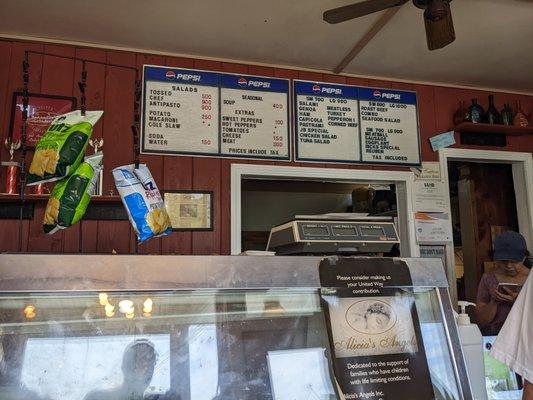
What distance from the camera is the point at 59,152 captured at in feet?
3.51

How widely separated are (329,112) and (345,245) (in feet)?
4.93

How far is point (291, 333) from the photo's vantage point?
106 centimetres

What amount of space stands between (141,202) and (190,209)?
72.3 inches

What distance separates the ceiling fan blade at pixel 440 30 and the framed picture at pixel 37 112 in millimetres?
2063

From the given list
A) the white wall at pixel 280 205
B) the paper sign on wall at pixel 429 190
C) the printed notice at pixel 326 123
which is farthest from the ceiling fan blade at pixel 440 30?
the white wall at pixel 280 205

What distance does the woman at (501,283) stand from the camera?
246 centimetres

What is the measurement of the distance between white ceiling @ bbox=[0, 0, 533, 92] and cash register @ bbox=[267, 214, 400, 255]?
1.22 metres

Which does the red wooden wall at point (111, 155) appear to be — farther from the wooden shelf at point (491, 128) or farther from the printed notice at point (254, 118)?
the wooden shelf at point (491, 128)

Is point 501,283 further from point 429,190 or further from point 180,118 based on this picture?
point 180,118

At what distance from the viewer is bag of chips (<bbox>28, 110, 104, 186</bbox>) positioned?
1.08 m

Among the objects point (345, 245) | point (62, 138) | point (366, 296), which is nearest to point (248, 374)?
point (366, 296)

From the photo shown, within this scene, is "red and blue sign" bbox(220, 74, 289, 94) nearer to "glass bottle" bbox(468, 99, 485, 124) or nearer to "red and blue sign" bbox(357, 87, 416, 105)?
"red and blue sign" bbox(357, 87, 416, 105)

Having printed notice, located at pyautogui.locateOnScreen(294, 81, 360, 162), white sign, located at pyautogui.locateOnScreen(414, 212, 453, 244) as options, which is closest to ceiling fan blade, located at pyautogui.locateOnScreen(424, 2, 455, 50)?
printed notice, located at pyautogui.locateOnScreen(294, 81, 360, 162)

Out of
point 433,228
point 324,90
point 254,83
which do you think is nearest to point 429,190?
point 433,228
